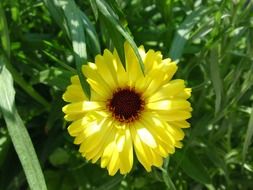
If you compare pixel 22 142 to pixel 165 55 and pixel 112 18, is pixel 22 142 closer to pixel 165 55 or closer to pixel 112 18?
pixel 112 18

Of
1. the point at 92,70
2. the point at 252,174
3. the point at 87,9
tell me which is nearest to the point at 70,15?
the point at 92,70

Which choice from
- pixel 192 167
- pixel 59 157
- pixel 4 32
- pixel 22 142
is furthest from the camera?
pixel 59 157

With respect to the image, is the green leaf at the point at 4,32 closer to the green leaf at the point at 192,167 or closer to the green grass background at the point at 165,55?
the green grass background at the point at 165,55

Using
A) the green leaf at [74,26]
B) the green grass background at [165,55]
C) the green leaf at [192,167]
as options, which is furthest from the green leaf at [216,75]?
the green leaf at [74,26]

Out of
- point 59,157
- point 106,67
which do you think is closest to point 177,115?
point 106,67

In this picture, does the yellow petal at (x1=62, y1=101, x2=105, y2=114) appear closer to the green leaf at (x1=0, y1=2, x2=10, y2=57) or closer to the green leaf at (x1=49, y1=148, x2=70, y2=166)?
the green leaf at (x1=0, y1=2, x2=10, y2=57)

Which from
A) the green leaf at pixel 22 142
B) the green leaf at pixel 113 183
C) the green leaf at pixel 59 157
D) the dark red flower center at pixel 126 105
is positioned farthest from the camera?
the green leaf at pixel 59 157
